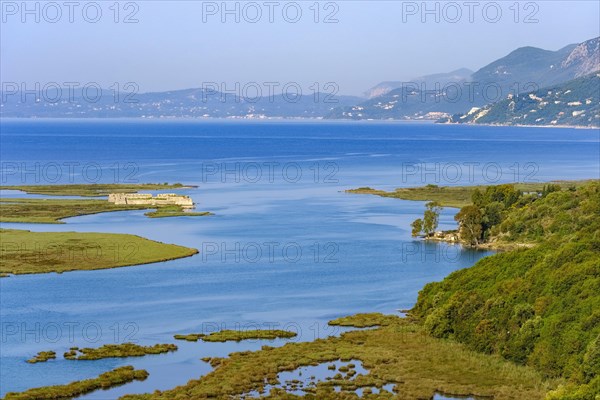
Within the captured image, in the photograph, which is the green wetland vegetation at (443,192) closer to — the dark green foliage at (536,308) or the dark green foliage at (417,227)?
the dark green foliage at (417,227)

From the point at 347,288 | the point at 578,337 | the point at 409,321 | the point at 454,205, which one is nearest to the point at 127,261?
the point at 347,288

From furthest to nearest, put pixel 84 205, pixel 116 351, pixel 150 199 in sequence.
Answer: pixel 150 199
pixel 84 205
pixel 116 351

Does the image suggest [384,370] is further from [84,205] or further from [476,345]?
[84,205]

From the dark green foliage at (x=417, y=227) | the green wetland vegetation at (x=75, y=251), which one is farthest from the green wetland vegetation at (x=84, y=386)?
the dark green foliage at (x=417, y=227)

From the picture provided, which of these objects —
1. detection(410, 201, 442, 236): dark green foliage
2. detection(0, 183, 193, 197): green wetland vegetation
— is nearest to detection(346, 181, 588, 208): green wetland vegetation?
detection(410, 201, 442, 236): dark green foliage

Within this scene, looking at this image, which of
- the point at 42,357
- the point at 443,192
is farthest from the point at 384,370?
the point at 443,192

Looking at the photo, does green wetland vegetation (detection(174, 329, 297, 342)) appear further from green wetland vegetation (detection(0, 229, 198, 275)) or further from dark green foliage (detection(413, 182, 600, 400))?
green wetland vegetation (detection(0, 229, 198, 275))
